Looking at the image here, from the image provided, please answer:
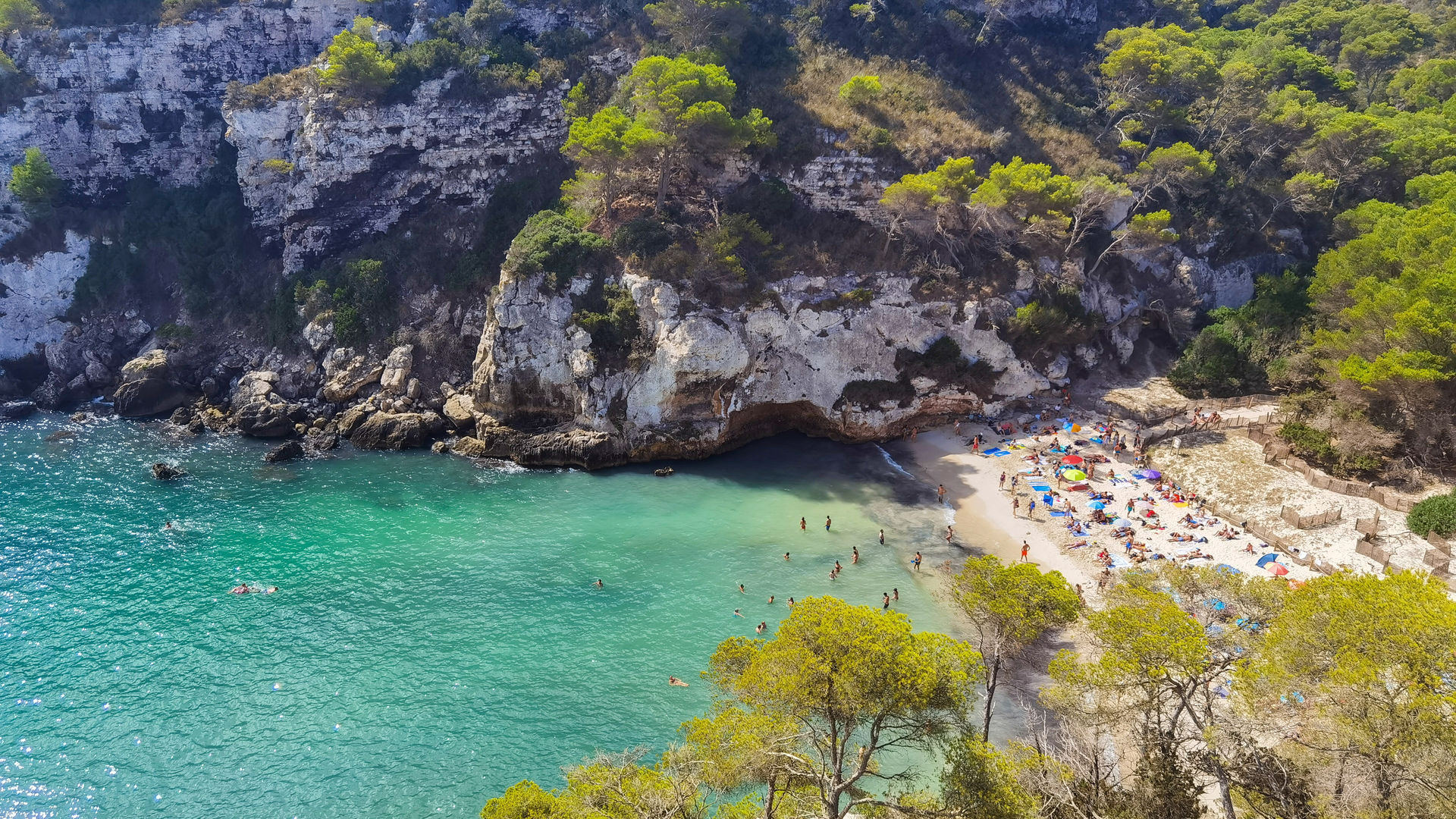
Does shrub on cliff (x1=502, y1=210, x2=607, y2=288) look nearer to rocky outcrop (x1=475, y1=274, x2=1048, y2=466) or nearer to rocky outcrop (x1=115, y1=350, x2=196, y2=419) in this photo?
rocky outcrop (x1=475, y1=274, x2=1048, y2=466)

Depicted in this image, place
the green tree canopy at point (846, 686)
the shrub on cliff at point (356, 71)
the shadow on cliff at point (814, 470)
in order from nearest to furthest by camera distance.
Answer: the green tree canopy at point (846, 686) → the shadow on cliff at point (814, 470) → the shrub on cliff at point (356, 71)

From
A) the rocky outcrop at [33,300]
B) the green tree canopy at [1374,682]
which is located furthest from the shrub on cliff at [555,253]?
the rocky outcrop at [33,300]

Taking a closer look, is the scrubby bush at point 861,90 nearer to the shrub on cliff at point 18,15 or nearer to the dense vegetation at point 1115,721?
Answer: the dense vegetation at point 1115,721

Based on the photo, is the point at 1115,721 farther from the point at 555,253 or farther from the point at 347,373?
the point at 347,373

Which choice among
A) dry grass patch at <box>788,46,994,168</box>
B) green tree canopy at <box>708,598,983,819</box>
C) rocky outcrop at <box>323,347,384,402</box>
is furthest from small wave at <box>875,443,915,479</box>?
rocky outcrop at <box>323,347,384,402</box>

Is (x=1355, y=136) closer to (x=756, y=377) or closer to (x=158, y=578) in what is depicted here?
(x=756, y=377)

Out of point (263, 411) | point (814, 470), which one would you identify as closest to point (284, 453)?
point (263, 411)
